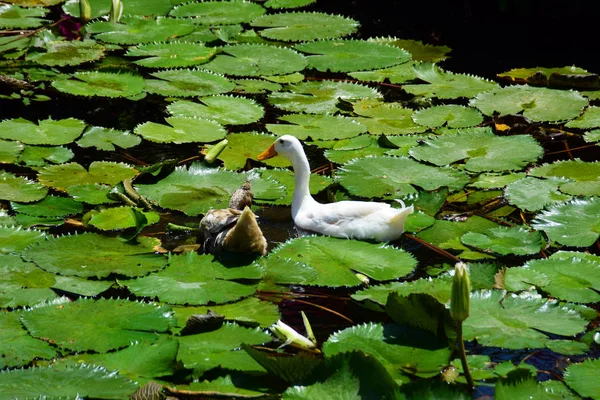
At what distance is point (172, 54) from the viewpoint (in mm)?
7879

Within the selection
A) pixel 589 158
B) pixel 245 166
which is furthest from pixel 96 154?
pixel 589 158

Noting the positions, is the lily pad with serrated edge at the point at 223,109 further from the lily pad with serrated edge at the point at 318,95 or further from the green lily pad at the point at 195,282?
the green lily pad at the point at 195,282

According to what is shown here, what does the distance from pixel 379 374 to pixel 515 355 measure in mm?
840

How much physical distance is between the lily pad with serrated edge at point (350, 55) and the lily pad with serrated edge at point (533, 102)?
46.7 inches

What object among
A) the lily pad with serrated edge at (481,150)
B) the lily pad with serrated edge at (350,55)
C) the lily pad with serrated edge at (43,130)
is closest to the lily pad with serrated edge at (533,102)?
the lily pad with serrated edge at (481,150)

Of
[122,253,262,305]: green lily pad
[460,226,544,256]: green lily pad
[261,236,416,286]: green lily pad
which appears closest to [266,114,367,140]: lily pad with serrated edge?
[261,236,416,286]: green lily pad

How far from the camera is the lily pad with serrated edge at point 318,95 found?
6879 mm

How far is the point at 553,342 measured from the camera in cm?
377

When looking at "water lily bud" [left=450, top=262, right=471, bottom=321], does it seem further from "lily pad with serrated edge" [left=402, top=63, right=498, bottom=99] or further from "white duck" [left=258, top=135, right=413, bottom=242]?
"lily pad with serrated edge" [left=402, top=63, right=498, bottom=99]

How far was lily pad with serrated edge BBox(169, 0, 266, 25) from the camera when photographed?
29.6 feet

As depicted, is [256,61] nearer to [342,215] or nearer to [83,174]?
[83,174]

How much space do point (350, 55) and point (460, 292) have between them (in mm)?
5241

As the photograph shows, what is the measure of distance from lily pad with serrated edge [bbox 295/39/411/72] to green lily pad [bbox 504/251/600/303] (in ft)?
11.9

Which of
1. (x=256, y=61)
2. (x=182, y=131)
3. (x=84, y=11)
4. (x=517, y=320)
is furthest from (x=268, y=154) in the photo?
(x=84, y=11)
